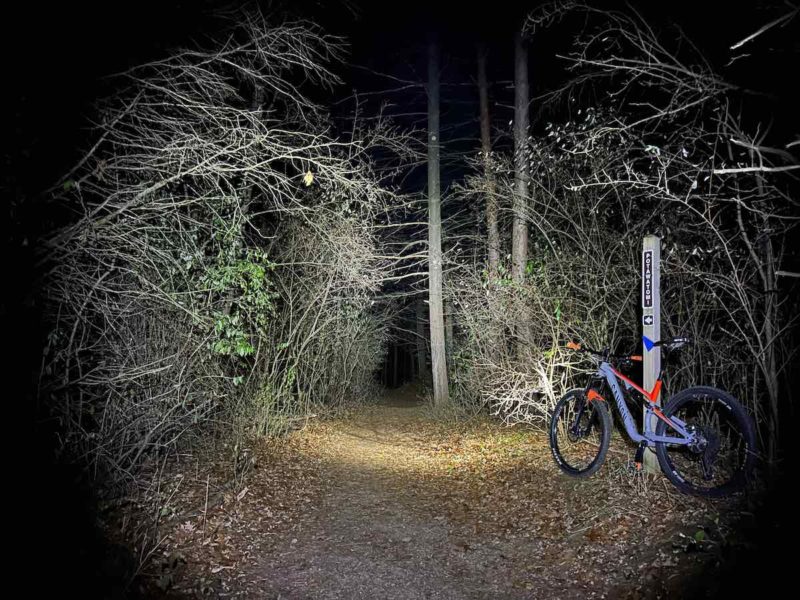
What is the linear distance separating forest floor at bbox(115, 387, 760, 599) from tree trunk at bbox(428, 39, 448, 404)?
219 inches

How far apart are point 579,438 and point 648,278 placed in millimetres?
2198

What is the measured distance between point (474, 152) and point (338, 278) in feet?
20.0

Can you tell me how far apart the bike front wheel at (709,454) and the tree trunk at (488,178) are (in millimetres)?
4550

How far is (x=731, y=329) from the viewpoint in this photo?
5793 mm

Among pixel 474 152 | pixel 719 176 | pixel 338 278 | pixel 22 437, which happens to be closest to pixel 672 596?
pixel 719 176

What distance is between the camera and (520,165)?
8.54m

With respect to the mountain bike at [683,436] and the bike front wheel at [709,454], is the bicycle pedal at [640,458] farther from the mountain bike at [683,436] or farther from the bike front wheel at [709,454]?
the bike front wheel at [709,454]

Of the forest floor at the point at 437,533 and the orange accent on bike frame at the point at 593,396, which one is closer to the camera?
the forest floor at the point at 437,533

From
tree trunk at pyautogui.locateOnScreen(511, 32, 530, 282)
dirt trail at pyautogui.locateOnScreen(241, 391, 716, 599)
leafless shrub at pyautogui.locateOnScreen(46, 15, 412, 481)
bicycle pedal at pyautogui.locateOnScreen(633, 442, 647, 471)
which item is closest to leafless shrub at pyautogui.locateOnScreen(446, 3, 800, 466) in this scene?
tree trunk at pyautogui.locateOnScreen(511, 32, 530, 282)

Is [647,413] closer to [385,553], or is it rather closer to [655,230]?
[655,230]

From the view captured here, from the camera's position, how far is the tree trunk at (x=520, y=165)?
28.8 ft

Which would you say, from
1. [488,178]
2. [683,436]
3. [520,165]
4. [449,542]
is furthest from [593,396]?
[488,178]

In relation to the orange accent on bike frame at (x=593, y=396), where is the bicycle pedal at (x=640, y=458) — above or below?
below

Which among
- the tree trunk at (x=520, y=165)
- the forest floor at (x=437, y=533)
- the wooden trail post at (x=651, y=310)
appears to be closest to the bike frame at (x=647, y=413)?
the wooden trail post at (x=651, y=310)
